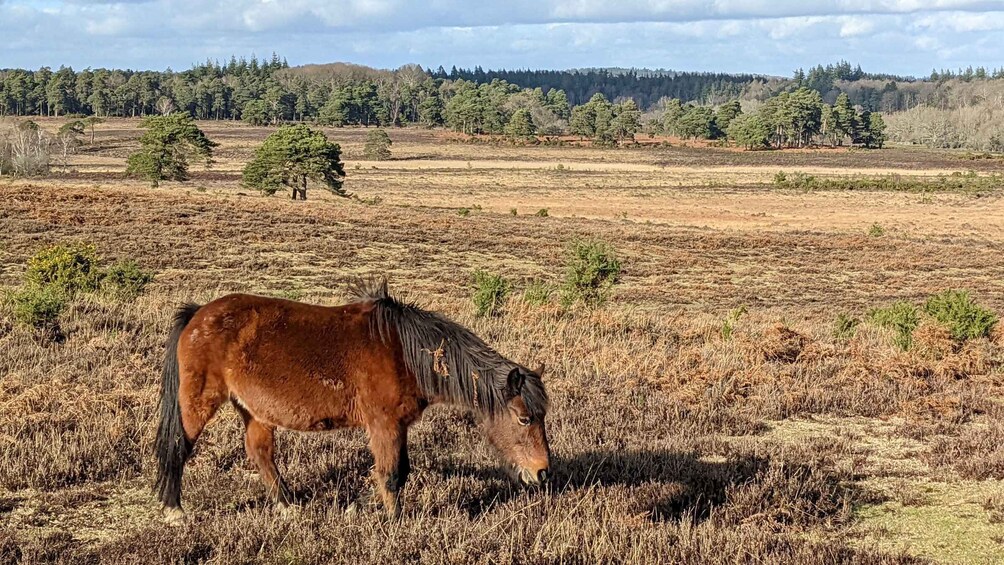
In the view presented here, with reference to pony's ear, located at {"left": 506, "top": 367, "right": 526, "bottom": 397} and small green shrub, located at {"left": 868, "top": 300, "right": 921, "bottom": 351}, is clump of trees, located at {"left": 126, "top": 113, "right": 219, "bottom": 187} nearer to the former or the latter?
small green shrub, located at {"left": 868, "top": 300, "right": 921, "bottom": 351}

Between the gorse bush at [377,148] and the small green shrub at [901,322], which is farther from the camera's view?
the gorse bush at [377,148]

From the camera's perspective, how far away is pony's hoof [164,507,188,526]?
214 inches

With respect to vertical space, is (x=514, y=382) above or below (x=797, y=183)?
above

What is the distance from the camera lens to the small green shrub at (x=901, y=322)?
12.5 m

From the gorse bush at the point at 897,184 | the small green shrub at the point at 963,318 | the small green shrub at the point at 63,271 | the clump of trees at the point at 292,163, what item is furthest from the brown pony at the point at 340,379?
the gorse bush at the point at 897,184

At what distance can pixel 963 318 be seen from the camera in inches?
531

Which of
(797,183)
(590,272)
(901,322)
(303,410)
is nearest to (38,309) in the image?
(303,410)

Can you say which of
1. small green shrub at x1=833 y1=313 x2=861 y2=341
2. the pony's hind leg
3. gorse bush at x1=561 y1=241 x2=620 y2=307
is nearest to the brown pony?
the pony's hind leg

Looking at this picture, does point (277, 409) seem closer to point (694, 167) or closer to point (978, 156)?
point (694, 167)

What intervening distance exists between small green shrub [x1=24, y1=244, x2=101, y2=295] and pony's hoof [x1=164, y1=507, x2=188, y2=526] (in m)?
10.0

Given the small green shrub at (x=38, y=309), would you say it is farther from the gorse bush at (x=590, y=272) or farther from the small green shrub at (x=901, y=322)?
the gorse bush at (x=590, y=272)

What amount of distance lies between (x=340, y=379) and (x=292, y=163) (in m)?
49.3

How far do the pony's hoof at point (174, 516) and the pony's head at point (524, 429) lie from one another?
199cm

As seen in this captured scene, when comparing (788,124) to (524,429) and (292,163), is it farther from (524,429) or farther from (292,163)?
(524,429)
